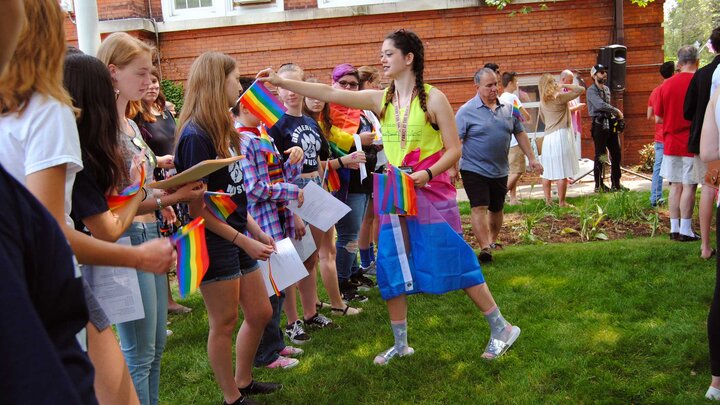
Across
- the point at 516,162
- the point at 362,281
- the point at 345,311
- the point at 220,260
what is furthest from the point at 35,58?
the point at 516,162

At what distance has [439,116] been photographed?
4.24 meters

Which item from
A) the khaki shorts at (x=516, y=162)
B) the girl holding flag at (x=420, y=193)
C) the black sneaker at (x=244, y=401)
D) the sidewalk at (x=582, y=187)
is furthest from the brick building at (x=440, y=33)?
the black sneaker at (x=244, y=401)

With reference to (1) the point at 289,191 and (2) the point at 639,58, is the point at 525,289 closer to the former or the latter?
(1) the point at 289,191

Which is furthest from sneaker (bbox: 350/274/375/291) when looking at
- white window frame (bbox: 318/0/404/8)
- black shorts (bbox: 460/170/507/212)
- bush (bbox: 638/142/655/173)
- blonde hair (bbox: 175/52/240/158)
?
bush (bbox: 638/142/655/173)

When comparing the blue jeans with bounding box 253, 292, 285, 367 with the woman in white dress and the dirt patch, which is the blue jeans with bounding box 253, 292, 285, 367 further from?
the woman in white dress

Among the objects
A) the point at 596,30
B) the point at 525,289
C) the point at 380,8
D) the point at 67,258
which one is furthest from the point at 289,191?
the point at 596,30

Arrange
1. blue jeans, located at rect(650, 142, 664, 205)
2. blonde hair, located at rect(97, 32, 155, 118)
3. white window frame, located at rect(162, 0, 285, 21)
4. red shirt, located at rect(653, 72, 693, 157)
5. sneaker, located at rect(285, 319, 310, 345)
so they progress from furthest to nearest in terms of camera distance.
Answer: white window frame, located at rect(162, 0, 285, 21)
blue jeans, located at rect(650, 142, 664, 205)
red shirt, located at rect(653, 72, 693, 157)
sneaker, located at rect(285, 319, 310, 345)
blonde hair, located at rect(97, 32, 155, 118)

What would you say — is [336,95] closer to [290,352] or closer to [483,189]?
[290,352]

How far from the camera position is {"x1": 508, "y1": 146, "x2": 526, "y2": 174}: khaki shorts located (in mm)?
10431

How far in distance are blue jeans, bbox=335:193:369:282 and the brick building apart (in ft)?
29.9

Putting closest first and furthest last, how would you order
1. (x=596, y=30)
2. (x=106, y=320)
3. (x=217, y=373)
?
(x=106, y=320), (x=217, y=373), (x=596, y=30)

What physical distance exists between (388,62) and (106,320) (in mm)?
2763

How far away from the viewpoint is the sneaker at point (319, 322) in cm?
536

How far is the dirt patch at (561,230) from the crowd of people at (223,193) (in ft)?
2.22
